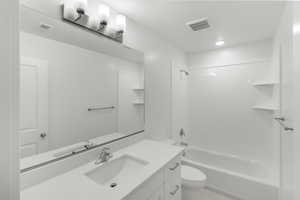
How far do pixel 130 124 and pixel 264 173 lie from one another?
2298 millimetres

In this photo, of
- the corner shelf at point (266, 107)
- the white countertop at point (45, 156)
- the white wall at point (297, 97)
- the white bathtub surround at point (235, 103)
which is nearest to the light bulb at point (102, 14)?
the white countertop at point (45, 156)

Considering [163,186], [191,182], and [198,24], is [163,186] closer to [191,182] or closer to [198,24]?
[191,182]

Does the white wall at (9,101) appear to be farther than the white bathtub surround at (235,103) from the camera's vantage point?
No

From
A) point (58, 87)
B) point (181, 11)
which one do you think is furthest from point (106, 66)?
point (181, 11)

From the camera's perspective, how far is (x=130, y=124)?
1.73 meters

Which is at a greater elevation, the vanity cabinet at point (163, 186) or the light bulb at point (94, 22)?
the light bulb at point (94, 22)

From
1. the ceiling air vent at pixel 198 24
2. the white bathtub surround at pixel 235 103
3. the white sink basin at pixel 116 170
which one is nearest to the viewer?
the white sink basin at pixel 116 170

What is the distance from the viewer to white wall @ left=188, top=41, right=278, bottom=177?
2.33 metres

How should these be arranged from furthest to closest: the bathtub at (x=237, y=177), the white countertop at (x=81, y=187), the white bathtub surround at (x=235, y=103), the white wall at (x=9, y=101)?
1. the white bathtub surround at (x=235, y=103)
2. the bathtub at (x=237, y=177)
3. the white countertop at (x=81, y=187)
4. the white wall at (x=9, y=101)

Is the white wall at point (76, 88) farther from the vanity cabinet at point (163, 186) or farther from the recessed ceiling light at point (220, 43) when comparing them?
the recessed ceiling light at point (220, 43)

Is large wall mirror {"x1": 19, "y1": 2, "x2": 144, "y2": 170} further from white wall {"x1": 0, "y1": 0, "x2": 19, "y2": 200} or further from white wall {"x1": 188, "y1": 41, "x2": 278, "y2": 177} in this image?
white wall {"x1": 188, "y1": 41, "x2": 278, "y2": 177}

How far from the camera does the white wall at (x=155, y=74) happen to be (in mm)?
1793

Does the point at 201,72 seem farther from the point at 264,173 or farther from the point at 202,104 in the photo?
the point at 264,173

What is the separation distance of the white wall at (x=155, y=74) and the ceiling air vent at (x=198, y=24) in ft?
1.73
